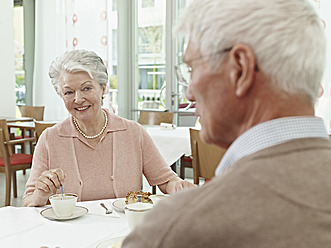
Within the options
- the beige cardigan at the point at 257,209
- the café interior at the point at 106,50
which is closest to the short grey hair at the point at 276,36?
the beige cardigan at the point at 257,209

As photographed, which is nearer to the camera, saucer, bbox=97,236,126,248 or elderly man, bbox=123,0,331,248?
elderly man, bbox=123,0,331,248

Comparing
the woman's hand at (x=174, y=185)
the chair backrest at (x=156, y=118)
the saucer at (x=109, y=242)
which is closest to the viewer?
the saucer at (x=109, y=242)

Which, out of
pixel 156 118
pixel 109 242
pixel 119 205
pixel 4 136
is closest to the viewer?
pixel 109 242

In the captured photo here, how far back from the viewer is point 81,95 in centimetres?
195

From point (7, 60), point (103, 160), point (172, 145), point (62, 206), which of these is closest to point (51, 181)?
point (62, 206)

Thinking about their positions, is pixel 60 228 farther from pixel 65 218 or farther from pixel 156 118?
pixel 156 118

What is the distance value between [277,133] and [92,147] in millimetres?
1379

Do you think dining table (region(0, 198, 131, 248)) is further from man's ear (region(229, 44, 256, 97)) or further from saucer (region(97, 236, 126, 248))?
man's ear (region(229, 44, 256, 97))

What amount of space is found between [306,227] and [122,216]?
95 centimetres

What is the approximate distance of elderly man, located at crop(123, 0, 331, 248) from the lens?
55 cm

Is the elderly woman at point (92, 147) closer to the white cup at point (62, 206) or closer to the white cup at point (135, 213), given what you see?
the white cup at point (62, 206)

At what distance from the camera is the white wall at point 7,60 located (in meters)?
6.04

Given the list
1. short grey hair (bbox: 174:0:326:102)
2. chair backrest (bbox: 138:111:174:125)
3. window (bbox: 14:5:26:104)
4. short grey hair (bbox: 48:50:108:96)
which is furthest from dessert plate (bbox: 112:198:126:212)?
window (bbox: 14:5:26:104)

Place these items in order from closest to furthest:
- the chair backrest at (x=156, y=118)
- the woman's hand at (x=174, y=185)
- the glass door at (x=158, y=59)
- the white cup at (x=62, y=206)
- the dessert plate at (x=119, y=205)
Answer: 1. the white cup at (x=62, y=206)
2. the dessert plate at (x=119, y=205)
3. the woman's hand at (x=174, y=185)
4. the chair backrest at (x=156, y=118)
5. the glass door at (x=158, y=59)
